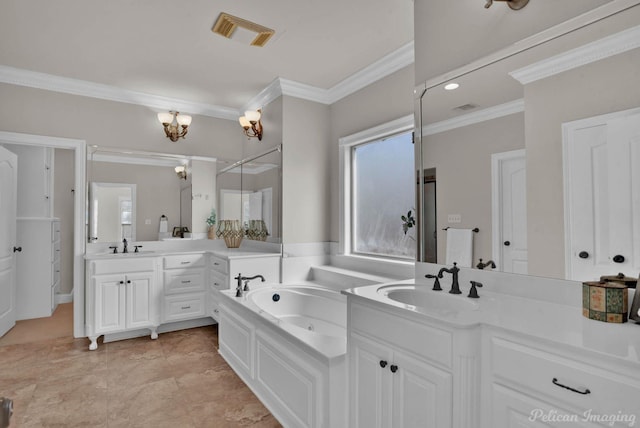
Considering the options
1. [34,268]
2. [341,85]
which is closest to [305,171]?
[341,85]

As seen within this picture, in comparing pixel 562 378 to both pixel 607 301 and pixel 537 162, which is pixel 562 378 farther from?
pixel 537 162

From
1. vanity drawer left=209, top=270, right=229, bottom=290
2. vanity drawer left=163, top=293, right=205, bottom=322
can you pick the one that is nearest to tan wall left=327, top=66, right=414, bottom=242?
vanity drawer left=209, top=270, right=229, bottom=290

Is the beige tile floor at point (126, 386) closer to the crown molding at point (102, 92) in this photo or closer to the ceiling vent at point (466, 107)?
the ceiling vent at point (466, 107)

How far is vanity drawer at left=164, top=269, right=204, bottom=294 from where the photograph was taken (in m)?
3.58

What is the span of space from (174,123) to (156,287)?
1834mm

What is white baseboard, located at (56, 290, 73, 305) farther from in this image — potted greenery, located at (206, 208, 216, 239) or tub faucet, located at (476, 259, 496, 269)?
tub faucet, located at (476, 259, 496, 269)

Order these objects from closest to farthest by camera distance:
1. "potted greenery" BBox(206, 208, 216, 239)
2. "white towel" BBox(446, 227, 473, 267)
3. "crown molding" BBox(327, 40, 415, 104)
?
"white towel" BBox(446, 227, 473, 267), "crown molding" BBox(327, 40, 415, 104), "potted greenery" BBox(206, 208, 216, 239)

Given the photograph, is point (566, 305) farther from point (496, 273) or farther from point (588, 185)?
point (588, 185)

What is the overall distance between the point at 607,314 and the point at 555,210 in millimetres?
475

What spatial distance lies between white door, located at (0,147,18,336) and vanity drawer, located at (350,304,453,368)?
3783 mm

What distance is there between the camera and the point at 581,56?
146 cm

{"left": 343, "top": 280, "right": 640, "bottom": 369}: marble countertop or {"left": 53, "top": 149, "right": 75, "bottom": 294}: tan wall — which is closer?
{"left": 343, "top": 280, "right": 640, "bottom": 369}: marble countertop

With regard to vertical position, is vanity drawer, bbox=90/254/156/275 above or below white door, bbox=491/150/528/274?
below

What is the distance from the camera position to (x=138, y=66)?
3.14 metres
